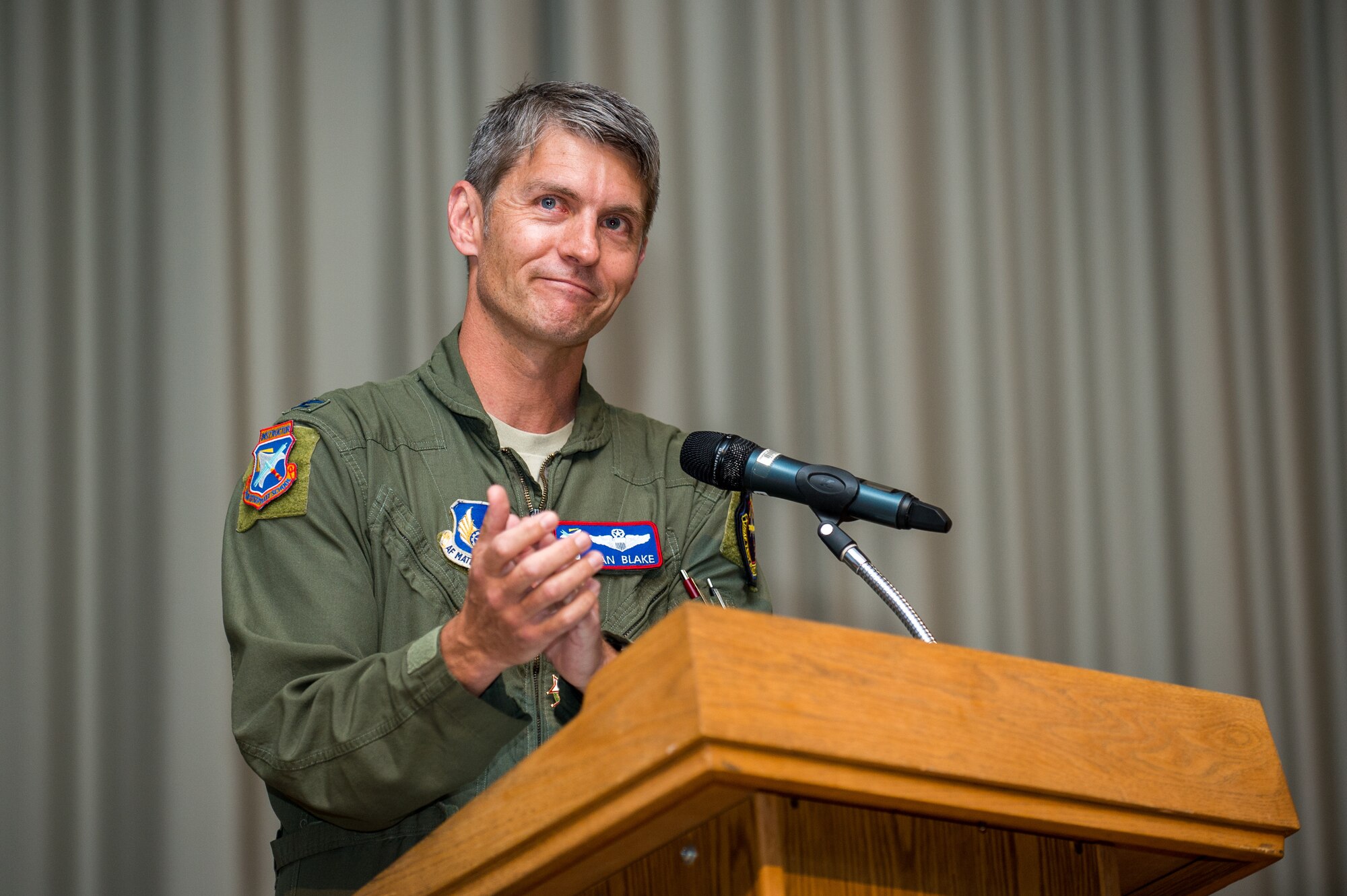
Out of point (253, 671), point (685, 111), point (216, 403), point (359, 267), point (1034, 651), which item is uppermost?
point (685, 111)

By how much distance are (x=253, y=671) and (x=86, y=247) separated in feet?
4.36

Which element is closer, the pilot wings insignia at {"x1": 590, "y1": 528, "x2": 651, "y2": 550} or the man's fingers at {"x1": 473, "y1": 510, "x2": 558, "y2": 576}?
the man's fingers at {"x1": 473, "y1": 510, "x2": 558, "y2": 576}

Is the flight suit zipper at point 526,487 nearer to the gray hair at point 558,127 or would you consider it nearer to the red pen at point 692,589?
the red pen at point 692,589

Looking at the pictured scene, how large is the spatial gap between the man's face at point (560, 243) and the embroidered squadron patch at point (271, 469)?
0.39 metres

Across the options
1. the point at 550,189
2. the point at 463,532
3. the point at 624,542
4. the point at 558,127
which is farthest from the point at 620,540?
the point at 558,127

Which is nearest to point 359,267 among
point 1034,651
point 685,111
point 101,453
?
point 101,453

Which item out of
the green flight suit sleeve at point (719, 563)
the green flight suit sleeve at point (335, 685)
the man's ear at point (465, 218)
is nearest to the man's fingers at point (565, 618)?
the green flight suit sleeve at point (335, 685)

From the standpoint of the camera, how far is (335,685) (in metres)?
1.23

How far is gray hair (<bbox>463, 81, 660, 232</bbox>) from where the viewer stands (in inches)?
74.4

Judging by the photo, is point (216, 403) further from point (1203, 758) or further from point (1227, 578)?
point (1227, 578)

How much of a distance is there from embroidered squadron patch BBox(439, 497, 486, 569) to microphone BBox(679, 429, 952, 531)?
1.29ft

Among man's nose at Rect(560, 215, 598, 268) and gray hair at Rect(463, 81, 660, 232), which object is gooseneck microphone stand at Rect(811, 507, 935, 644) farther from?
gray hair at Rect(463, 81, 660, 232)

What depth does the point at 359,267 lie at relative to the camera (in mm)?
2418

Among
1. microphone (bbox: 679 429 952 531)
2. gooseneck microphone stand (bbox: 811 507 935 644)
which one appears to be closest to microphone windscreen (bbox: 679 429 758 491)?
microphone (bbox: 679 429 952 531)
